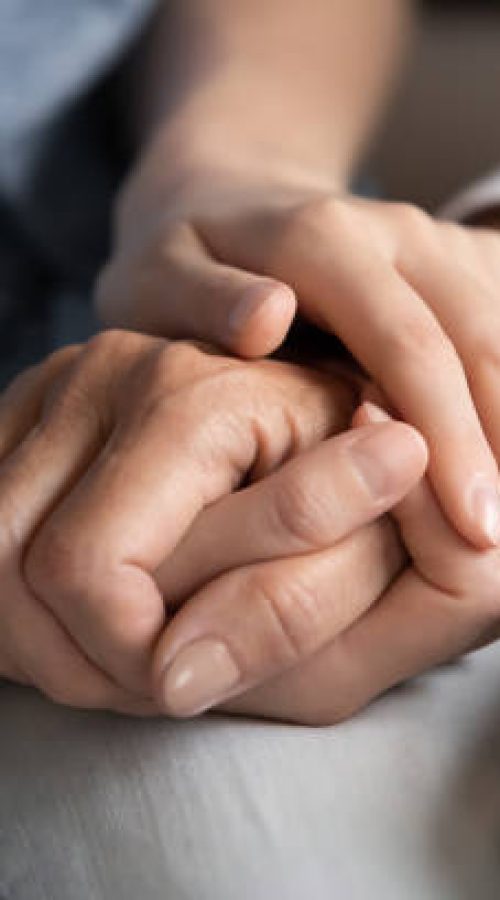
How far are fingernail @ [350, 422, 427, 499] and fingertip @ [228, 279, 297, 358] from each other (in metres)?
0.06

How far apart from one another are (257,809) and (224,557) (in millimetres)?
67

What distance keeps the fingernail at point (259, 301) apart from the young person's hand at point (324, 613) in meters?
0.04

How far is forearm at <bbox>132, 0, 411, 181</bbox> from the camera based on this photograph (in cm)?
61

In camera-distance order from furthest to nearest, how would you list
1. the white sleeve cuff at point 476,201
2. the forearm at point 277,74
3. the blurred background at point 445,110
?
1. the blurred background at point 445,110
2. the forearm at point 277,74
3. the white sleeve cuff at point 476,201

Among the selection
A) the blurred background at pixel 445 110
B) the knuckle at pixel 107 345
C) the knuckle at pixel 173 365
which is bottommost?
the blurred background at pixel 445 110

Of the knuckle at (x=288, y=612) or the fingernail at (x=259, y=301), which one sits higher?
the fingernail at (x=259, y=301)

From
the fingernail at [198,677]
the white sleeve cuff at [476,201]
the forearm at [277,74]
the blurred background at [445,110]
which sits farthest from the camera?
the blurred background at [445,110]

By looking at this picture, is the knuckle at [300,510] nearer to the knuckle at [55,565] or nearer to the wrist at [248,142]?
the knuckle at [55,565]

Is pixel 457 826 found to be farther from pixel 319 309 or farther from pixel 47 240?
pixel 47 240

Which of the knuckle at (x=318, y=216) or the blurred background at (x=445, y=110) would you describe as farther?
the blurred background at (x=445, y=110)

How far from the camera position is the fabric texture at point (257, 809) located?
12.7 inches

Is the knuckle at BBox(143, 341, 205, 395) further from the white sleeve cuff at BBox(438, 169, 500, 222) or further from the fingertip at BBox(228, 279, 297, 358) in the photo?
the white sleeve cuff at BBox(438, 169, 500, 222)

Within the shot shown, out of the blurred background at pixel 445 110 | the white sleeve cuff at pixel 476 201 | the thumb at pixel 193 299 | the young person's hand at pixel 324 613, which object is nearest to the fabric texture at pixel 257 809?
the young person's hand at pixel 324 613

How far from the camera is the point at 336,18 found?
0.70 meters
